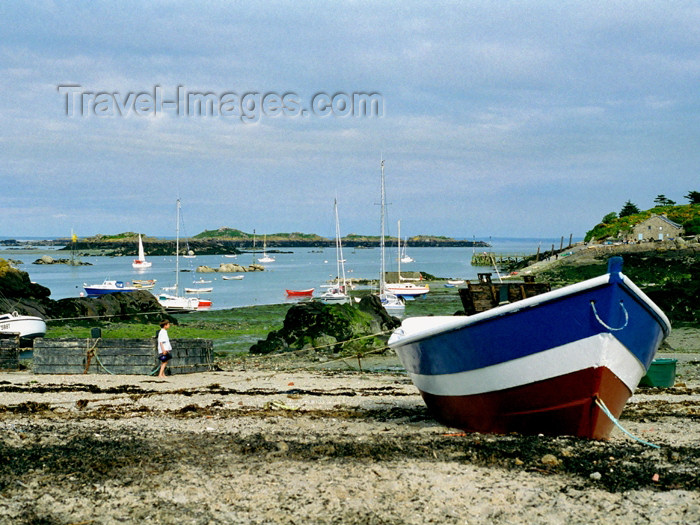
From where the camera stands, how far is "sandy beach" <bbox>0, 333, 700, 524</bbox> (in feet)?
22.1

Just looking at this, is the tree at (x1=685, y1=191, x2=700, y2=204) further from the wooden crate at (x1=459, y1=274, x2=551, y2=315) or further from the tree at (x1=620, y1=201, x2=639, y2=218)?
the wooden crate at (x1=459, y1=274, x2=551, y2=315)

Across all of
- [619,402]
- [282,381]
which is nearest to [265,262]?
[282,381]

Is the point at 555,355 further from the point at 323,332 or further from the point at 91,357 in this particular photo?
the point at 323,332

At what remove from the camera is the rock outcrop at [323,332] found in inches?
1146

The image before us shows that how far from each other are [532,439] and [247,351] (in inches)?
919

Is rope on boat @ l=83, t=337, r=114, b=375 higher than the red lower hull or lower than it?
lower

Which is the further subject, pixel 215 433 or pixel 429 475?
pixel 215 433

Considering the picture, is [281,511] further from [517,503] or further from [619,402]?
[619,402]

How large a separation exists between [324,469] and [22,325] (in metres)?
28.4

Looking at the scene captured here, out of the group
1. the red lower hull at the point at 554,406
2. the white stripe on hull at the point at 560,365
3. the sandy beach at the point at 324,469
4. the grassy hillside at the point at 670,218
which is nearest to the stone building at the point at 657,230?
the grassy hillside at the point at 670,218

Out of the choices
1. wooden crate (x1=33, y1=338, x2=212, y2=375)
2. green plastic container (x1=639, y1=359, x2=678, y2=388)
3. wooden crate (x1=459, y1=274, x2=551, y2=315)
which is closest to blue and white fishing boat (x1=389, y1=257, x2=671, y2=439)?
wooden crate (x1=459, y1=274, x2=551, y2=315)

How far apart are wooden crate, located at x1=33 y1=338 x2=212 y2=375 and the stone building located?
3464 inches

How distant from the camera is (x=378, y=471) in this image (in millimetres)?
7961

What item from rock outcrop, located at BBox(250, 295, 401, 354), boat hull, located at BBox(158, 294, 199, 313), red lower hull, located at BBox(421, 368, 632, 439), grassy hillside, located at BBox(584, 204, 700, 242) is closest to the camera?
red lower hull, located at BBox(421, 368, 632, 439)
